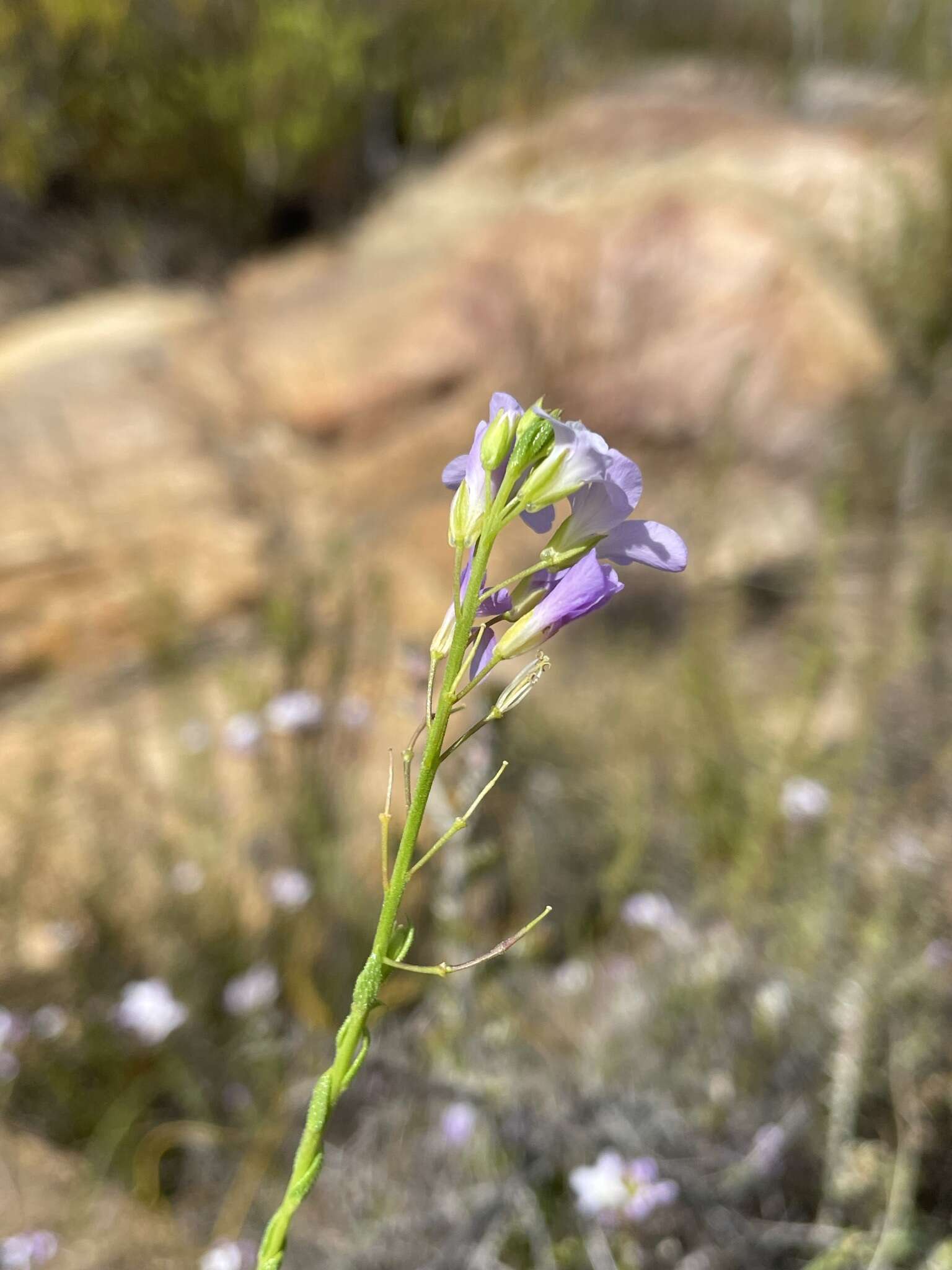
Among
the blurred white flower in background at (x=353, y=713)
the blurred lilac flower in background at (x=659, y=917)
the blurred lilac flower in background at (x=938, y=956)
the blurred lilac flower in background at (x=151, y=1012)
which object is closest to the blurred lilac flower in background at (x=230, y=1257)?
the blurred lilac flower in background at (x=151, y=1012)

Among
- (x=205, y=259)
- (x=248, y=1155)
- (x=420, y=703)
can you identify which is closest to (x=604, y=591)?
(x=420, y=703)

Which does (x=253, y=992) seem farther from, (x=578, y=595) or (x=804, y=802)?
(x=578, y=595)

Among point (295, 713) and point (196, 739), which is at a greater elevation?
point (295, 713)

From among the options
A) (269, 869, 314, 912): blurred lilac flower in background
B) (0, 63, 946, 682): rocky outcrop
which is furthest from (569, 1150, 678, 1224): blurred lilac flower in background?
(0, 63, 946, 682): rocky outcrop

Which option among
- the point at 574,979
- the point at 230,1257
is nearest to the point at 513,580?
the point at 230,1257

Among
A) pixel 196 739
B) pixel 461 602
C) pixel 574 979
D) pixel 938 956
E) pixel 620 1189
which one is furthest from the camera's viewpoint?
pixel 196 739

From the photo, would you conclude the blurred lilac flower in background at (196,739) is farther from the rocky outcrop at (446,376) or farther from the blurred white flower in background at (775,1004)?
the blurred white flower in background at (775,1004)

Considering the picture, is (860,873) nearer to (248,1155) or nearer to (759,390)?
(248,1155)
